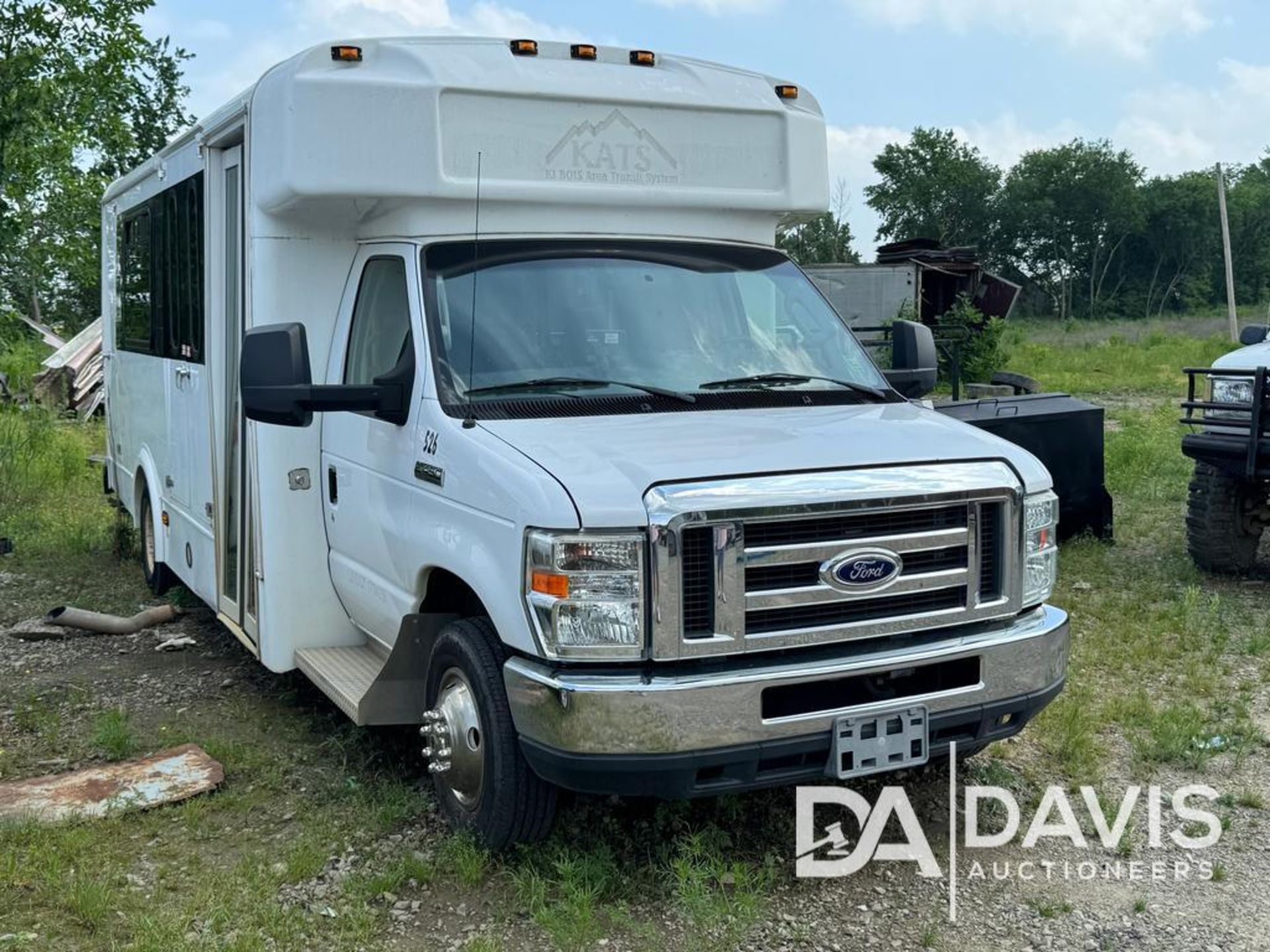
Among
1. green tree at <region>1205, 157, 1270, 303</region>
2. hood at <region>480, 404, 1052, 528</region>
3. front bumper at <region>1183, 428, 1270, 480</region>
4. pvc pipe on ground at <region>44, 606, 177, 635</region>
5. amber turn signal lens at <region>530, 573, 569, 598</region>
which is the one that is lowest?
pvc pipe on ground at <region>44, 606, 177, 635</region>

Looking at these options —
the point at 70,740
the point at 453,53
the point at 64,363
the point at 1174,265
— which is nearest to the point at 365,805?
the point at 70,740

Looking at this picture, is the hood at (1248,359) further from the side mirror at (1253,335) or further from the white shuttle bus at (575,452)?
the white shuttle bus at (575,452)

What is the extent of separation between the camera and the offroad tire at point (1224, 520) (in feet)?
27.6

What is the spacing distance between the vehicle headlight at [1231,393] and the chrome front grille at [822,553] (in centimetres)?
444

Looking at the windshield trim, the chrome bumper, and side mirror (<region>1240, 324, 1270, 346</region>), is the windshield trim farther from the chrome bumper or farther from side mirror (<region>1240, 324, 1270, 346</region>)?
side mirror (<region>1240, 324, 1270, 346</region>)

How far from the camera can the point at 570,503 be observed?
3799 mm

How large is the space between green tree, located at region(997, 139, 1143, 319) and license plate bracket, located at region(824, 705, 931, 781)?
6204 cm

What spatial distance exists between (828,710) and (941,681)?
1.52 feet

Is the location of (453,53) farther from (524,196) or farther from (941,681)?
(941,681)

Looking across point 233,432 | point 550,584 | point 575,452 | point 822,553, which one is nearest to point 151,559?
point 233,432

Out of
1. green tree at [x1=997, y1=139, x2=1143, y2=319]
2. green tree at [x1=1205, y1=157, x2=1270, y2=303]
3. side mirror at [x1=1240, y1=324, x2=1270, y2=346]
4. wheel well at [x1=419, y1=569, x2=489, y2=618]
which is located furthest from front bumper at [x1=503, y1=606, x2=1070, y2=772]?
green tree at [x1=1205, y1=157, x2=1270, y2=303]

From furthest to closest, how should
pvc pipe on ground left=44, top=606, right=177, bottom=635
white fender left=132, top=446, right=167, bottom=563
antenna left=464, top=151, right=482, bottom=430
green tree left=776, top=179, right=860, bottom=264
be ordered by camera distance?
green tree left=776, top=179, right=860, bottom=264 → white fender left=132, top=446, right=167, bottom=563 → pvc pipe on ground left=44, top=606, right=177, bottom=635 → antenna left=464, top=151, right=482, bottom=430

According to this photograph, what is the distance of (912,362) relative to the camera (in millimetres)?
5723

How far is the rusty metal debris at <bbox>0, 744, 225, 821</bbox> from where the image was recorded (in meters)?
4.93
